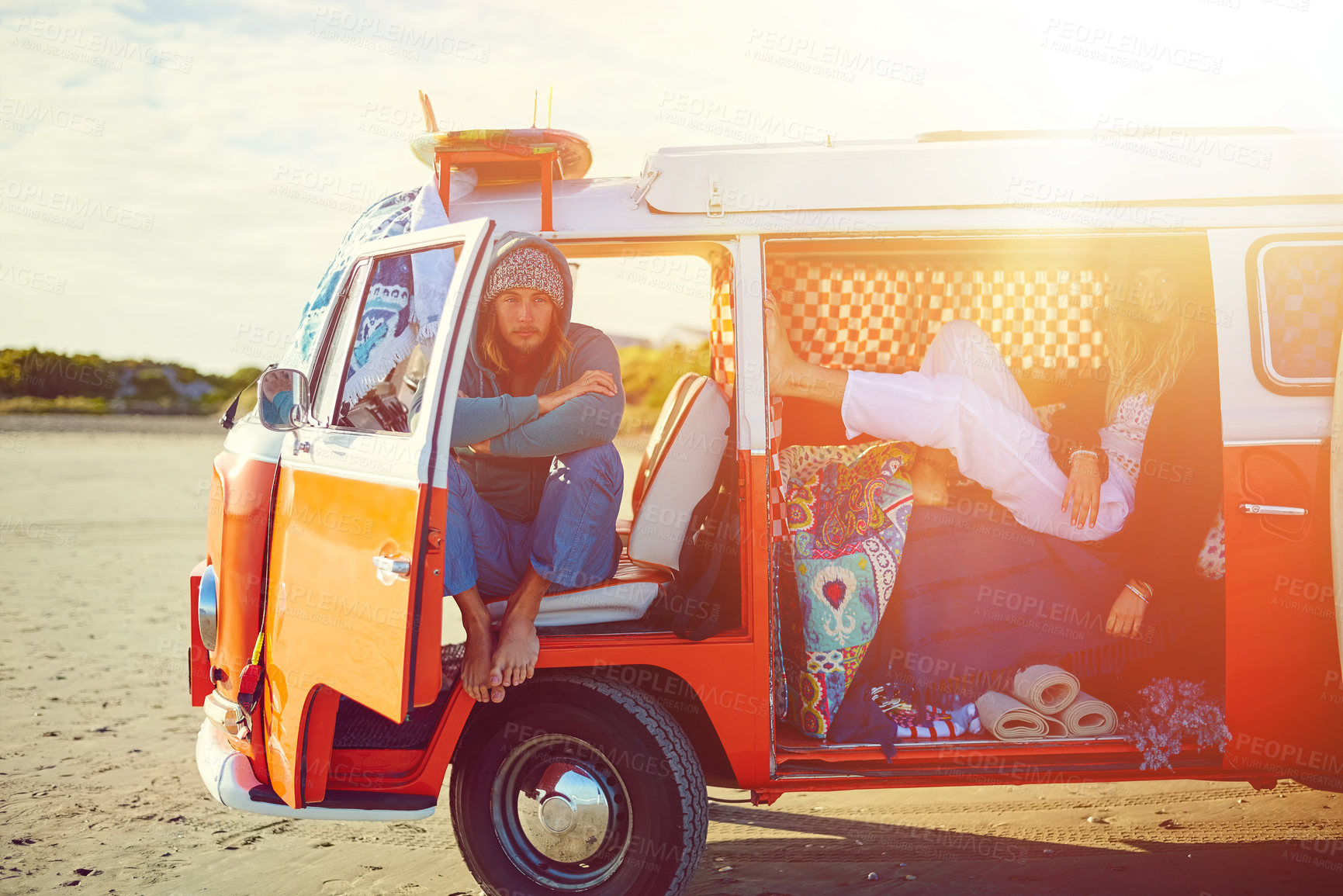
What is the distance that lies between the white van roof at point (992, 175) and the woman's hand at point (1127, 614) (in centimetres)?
140

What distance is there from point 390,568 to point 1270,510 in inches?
108

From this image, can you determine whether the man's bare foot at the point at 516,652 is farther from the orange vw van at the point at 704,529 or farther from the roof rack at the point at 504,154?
the roof rack at the point at 504,154

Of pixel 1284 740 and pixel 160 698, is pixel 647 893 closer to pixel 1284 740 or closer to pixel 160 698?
pixel 1284 740

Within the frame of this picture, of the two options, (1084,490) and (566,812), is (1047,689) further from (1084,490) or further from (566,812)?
(566,812)

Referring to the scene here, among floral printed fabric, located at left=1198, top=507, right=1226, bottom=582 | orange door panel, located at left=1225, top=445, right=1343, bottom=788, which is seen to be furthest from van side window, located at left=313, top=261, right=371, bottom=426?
floral printed fabric, located at left=1198, top=507, right=1226, bottom=582

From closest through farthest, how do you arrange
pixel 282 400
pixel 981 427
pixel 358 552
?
1. pixel 358 552
2. pixel 282 400
3. pixel 981 427

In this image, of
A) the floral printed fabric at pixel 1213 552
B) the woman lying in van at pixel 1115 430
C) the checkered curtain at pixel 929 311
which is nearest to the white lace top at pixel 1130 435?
the woman lying in van at pixel 1115 430

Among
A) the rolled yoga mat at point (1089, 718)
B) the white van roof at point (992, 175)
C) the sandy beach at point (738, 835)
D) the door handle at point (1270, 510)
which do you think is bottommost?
the sandy beach at point (738, 835)

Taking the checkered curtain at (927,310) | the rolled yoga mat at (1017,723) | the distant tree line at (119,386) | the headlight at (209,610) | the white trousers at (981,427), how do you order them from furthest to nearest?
the distant tree line at (119,386) < the checkered curtain at (927,310) < the white trousers at (981,427) < the rolled yoga mat at (1017,723) < the headlight at (209,610)

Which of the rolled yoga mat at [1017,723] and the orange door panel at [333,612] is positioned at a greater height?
the orange door panel at [333,612]

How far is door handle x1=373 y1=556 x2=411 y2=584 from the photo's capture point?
104 inches

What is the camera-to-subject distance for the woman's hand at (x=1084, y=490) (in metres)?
3.58

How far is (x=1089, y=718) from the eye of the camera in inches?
139

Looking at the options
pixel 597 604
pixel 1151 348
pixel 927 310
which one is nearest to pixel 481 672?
pixel 597 604
